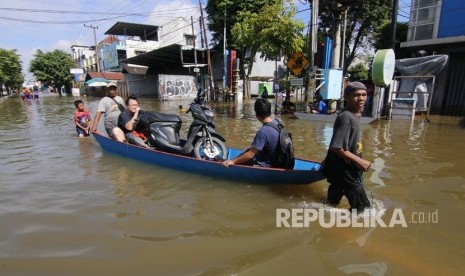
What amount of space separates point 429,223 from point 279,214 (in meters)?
1.86

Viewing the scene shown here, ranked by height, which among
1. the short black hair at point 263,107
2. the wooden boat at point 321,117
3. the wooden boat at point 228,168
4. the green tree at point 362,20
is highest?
the green tree at point 362,20

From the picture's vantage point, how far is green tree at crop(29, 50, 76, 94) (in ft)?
161

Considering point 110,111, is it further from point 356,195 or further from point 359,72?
point 359,72

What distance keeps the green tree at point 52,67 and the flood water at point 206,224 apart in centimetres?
4906

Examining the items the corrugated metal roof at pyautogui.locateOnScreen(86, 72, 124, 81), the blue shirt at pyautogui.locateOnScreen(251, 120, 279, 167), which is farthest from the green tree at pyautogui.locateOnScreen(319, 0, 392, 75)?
the corrugated metal roof at pyautogui.locateOnScreen(86, 72, 124, 81)

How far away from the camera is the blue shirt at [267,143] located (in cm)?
456

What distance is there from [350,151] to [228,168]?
2.13m

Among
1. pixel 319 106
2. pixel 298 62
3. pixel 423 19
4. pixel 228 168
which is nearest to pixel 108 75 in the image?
pixel 298 62

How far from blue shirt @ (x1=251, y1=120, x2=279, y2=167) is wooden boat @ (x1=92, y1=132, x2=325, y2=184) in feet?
0.69

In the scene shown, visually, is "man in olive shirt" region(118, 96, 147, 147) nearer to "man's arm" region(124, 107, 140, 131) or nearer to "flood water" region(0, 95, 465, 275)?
"man's arm" region(124, 107, 140, 131)

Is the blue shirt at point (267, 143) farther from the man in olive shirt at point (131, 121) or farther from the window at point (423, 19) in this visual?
the window at point (423, 19)

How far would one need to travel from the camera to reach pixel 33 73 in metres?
49.1

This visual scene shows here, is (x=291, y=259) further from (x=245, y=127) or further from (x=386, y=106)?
(x=386, y=106)

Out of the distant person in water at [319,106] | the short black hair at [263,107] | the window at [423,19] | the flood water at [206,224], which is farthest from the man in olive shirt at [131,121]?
the window at [423,19]
